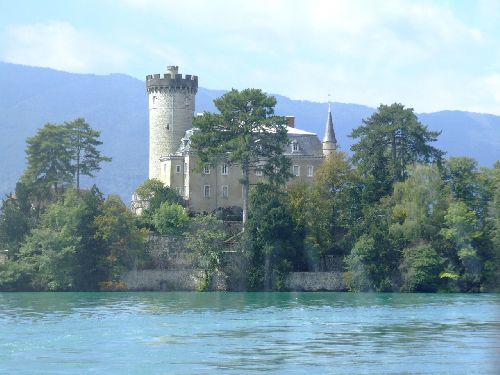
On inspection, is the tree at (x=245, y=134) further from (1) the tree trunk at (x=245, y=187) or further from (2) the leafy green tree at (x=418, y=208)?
(2) the leafy green tree at (x=418, y=208)

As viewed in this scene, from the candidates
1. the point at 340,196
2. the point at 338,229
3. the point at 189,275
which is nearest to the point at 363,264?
the point at 338,229

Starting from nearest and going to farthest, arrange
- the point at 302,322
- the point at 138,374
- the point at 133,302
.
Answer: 1. the point at 138,374
2. the point at 302,322
3. the point at 133,302

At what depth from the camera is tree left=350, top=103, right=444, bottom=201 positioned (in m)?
84.2

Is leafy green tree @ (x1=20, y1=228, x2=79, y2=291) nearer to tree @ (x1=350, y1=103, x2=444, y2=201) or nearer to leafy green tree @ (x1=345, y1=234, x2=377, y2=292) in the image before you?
leafy green tree @ (x1=345, y1=234, x2=377, y2=292)

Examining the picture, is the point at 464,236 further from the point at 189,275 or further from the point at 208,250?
the point at 189,275

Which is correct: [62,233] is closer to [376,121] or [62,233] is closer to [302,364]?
[376,121]

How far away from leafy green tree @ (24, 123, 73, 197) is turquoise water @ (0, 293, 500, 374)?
23298 mm

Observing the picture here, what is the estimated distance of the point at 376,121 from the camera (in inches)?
3366

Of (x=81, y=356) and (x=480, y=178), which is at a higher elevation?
(x=480, y=178)

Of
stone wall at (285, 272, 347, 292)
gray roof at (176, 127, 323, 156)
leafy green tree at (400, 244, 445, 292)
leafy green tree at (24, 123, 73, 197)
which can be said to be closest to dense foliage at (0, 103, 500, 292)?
leafy green tree at (400, 244, 445, 292)

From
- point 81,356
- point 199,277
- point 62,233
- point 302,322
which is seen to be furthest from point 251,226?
point 81,356

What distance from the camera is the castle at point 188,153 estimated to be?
93.8 m

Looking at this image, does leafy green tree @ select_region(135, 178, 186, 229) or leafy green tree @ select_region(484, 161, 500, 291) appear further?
leafy green tree @ select_region(135, 178, 186, 229)

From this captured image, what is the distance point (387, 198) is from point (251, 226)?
8900mm
